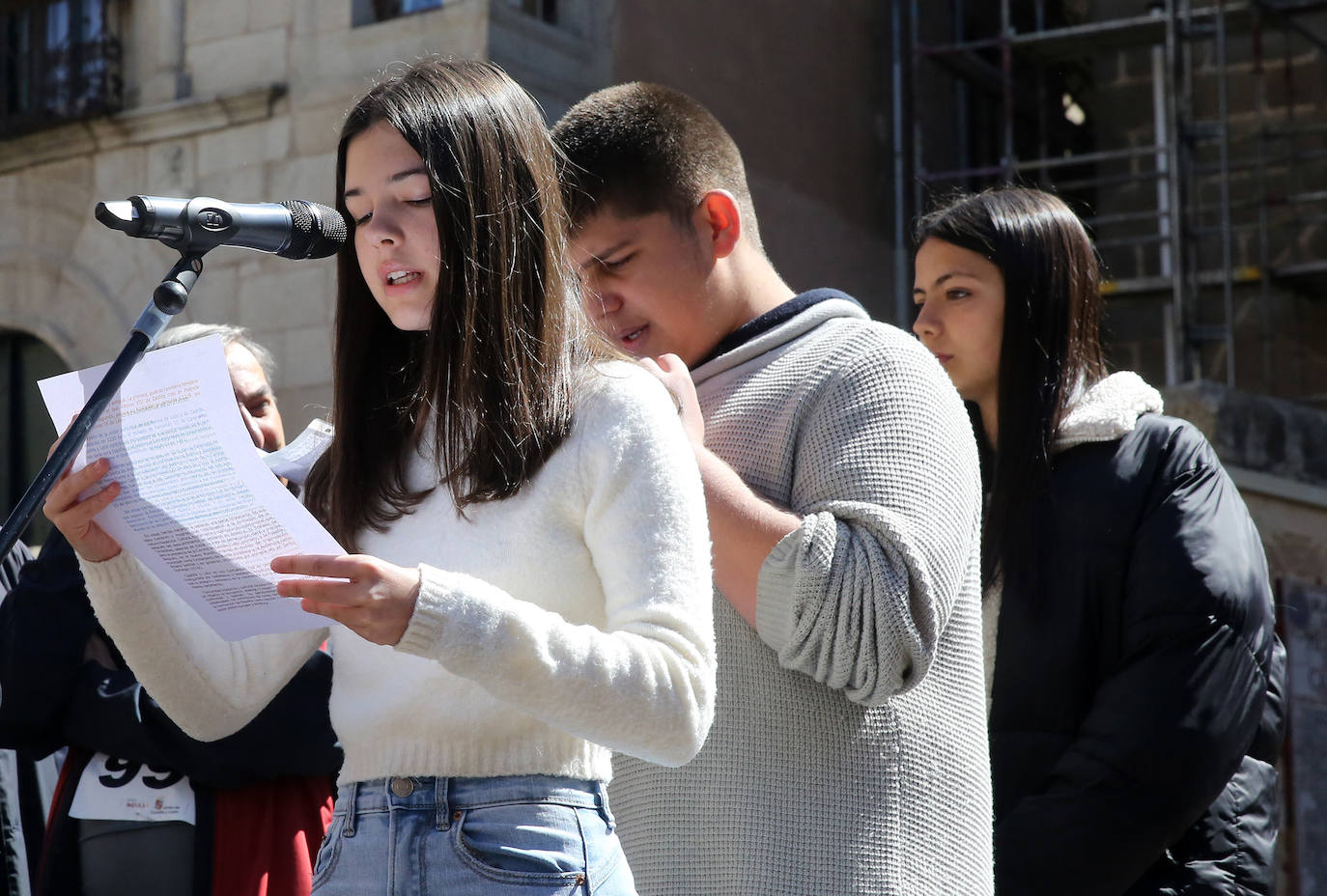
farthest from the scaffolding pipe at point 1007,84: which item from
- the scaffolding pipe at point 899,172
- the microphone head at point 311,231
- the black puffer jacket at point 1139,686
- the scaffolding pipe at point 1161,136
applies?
the microphone head at point 311,231

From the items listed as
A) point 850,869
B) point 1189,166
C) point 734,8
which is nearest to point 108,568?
point 850,869

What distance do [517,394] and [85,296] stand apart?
7.66 metres

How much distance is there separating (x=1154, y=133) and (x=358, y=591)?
34.4ft

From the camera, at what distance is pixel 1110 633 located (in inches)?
107

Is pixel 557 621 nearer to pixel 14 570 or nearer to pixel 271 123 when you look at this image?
pixel 14 570

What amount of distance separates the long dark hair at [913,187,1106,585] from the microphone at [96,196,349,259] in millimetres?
1359

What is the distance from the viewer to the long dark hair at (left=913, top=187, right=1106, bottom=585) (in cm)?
285

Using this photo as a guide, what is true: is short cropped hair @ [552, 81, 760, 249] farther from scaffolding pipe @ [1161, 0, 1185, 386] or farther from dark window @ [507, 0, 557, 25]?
scaffolding pipe @ [1161, 0, 1185, 386]

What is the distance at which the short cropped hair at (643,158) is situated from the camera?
8.47 ft

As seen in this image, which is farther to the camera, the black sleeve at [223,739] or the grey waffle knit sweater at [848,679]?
the black sleeve at [223,739]

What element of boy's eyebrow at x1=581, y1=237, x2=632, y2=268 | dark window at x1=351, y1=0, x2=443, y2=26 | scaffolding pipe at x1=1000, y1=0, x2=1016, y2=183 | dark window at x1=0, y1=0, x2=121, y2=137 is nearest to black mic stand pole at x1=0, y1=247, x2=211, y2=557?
boy's eyebrow at x1=581, y1=237, x2=632, y2=268

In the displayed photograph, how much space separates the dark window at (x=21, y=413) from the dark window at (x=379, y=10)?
2.50 m

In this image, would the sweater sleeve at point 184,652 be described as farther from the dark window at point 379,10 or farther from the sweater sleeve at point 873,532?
the dark window at point 379,10

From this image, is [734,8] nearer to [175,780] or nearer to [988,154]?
[988,154]
